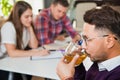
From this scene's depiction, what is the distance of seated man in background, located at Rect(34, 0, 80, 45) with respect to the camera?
285 centimetres

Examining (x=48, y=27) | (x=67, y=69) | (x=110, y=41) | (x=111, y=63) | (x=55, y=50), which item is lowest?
(x=55, y=50)

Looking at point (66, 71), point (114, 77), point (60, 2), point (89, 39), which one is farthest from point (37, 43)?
point (114, 77)

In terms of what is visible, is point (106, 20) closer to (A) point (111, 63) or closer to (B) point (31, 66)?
(A) point (111, 63)

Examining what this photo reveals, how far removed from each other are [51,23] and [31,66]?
3.41 ft

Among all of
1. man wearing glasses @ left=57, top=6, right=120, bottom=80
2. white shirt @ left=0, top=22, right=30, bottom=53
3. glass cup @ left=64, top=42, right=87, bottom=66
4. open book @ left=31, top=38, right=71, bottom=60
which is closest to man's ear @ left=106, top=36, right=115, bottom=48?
man wearing glasses @ left=57, top=6, right=120, bottom=80

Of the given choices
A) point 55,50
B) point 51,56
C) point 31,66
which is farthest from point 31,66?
point 55,50

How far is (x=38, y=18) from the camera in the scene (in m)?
2.91

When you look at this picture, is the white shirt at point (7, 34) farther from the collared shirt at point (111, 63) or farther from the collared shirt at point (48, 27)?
the collared shirt at point (111, 63)

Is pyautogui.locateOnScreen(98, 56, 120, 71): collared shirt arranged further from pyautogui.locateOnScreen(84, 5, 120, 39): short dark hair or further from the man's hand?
the man's hand

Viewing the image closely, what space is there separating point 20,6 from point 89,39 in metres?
1.40

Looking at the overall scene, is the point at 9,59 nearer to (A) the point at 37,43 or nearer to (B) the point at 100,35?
(A) the point at 37,43

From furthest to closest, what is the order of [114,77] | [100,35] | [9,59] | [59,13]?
[59,13], [9,59], [100,35], [114,77]

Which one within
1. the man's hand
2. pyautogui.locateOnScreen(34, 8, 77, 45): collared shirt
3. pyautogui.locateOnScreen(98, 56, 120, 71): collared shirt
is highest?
pyautogui.locateOnScreen(98, 56, 120, 71): collared shirt

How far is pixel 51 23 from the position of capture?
299cm
